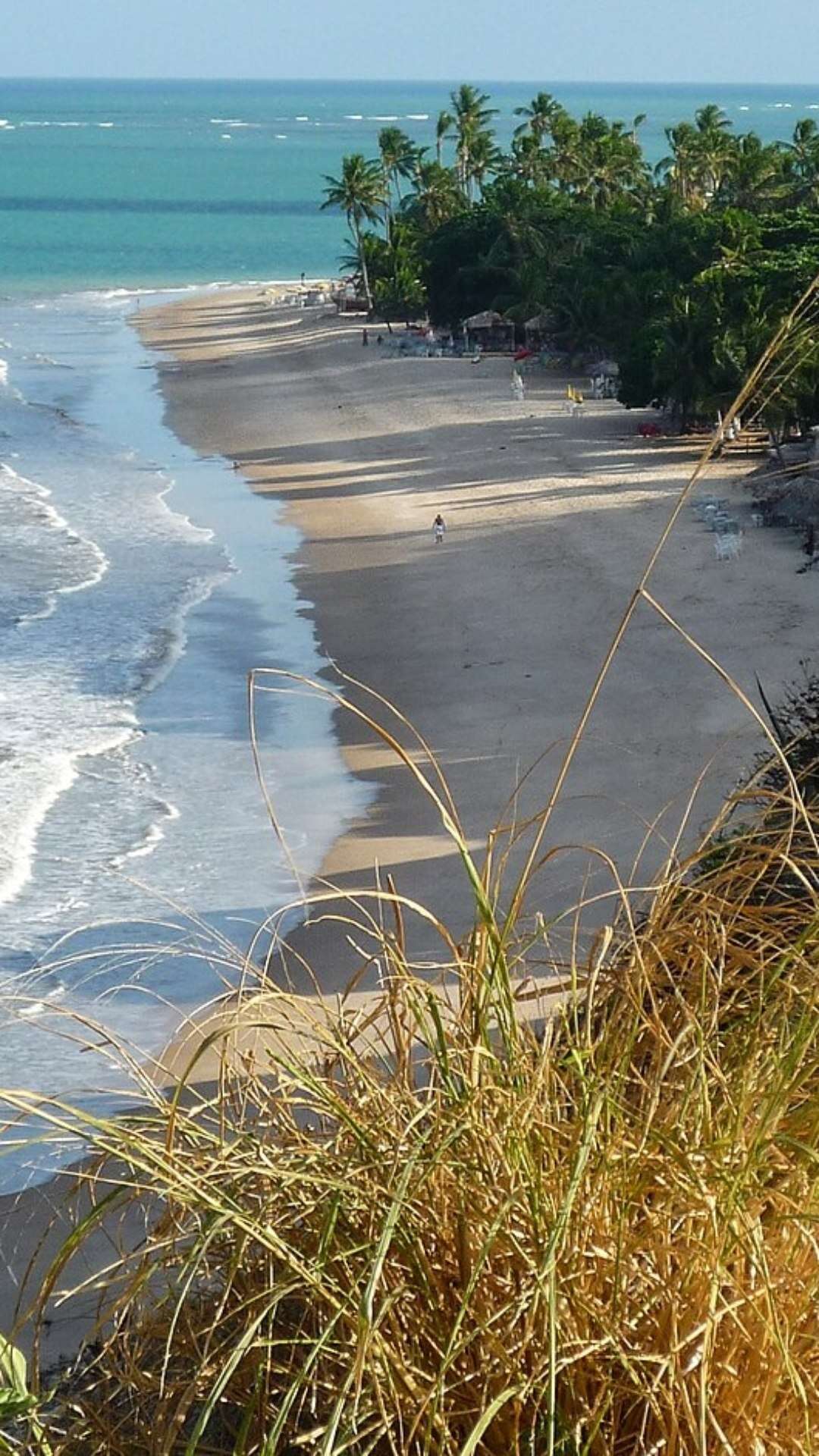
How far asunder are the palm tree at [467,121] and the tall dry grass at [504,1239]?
235 feet

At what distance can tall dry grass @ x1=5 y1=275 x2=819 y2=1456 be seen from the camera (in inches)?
85.6

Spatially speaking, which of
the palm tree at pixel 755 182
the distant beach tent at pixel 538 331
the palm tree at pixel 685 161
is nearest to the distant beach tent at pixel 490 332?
the distant beach tent at pixel 538 331

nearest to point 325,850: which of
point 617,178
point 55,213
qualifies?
point 617,178

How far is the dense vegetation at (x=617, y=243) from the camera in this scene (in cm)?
3191

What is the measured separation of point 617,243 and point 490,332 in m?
7.20

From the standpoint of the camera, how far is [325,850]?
13.6 m

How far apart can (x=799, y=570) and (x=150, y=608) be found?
819 centimetres

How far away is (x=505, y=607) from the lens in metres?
21.4

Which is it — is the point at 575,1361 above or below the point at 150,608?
above

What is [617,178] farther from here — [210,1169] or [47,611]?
[210,1169]

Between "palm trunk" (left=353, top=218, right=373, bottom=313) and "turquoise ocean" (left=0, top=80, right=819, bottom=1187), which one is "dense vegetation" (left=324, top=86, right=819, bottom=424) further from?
"turquoise ocean" (left=0, top=80, right=819, bottom=1187)

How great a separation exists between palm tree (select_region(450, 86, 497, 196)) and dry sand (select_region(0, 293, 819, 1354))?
32.4m

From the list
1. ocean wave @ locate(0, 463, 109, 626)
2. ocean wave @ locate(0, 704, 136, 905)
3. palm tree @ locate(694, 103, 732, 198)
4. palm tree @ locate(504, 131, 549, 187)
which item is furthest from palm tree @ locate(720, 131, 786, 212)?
ocean wave @ locate(0, 704, 136, 905)

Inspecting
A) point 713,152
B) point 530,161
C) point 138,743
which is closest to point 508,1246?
point 138,743
